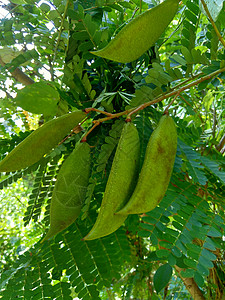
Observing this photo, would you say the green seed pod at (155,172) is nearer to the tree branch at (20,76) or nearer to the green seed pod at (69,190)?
the green seed pod at (69,190)

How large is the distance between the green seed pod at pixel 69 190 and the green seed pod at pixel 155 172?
0.12 m

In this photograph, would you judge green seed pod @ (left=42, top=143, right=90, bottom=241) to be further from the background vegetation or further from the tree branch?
the tree branch

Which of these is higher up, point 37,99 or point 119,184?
point 37,99

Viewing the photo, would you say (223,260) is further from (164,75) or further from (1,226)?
(1,226)

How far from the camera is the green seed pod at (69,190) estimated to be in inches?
18.5

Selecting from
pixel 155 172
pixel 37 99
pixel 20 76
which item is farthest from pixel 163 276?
pixel 20 76

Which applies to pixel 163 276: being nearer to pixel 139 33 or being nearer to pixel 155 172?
pixel 155 172

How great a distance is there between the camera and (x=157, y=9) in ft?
1.28

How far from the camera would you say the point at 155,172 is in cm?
41

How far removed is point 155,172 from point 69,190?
0.14 metres

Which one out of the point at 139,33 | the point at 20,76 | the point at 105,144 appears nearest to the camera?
the point at 139,33

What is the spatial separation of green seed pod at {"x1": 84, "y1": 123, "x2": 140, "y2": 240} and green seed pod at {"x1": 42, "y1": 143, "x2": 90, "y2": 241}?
89mm

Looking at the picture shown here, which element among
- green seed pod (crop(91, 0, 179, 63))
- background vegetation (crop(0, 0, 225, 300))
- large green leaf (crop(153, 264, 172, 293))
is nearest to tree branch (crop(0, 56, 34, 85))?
background vegetation (crop(0, 0, 225, 300))

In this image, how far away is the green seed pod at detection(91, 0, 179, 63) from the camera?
0.39 metres
